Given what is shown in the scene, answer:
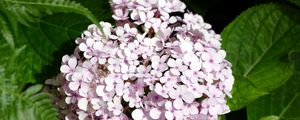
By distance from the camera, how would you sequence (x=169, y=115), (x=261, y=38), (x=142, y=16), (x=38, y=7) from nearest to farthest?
(x=38, y=7), (x=169, y=115), (x=142, y=16), (x=261, y=38)

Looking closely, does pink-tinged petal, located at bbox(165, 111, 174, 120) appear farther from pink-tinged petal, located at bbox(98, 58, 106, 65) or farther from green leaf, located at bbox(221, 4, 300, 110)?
green leaf, located at bbox(221, 4, 300, 110)

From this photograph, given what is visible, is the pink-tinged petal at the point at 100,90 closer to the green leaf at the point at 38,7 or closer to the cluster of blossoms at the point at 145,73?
the cluster of blossoms at the point at 145,73

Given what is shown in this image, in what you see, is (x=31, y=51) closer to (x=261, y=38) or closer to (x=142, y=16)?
(x=142, y=16)

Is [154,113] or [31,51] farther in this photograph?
[31,51]

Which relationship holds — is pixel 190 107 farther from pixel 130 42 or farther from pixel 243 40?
pixel 243 40

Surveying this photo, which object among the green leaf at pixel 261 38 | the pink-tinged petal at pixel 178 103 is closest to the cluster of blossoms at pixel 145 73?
the pink-tinged petal at pixel 178 103

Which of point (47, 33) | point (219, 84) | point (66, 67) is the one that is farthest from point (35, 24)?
point (219, 84)

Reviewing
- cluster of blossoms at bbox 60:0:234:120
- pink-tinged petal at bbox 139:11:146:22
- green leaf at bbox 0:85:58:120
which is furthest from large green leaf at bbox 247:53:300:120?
green leaf at bbox 0:85:58:120

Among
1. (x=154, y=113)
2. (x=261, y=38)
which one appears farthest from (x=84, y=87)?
(x=261, y=38)
